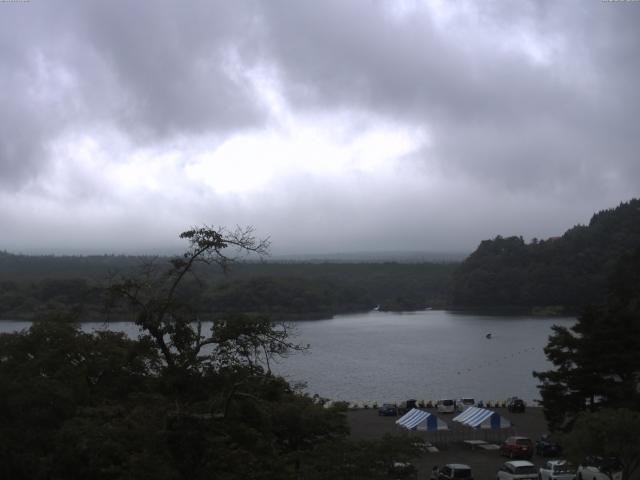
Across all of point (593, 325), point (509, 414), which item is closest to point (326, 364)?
point (509, 414)

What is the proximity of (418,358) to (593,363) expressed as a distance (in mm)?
24411

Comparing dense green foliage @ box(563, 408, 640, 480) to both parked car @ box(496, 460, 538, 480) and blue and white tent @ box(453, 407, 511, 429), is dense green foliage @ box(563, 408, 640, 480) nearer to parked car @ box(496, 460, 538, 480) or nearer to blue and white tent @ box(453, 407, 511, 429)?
parked car @ box(496, 460, 538, 480)

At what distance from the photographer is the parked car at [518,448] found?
14.5 meters

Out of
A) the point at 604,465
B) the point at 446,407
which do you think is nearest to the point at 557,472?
the point at 604,465

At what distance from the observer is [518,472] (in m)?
11.8

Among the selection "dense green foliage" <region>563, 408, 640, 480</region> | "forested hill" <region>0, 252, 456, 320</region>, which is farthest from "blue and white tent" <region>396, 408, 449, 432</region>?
"forested hill" <region>0, 252, 456, 320</region>

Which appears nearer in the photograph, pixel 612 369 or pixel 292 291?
pixel 612 369

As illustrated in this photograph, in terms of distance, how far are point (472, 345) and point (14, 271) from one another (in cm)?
6183

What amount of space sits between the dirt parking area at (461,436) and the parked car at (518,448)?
6.0 inches

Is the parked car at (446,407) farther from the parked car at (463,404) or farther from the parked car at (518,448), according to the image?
the parked car at (518,448)

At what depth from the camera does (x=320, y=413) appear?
35.1 ft

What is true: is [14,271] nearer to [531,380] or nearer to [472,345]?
[472,345]

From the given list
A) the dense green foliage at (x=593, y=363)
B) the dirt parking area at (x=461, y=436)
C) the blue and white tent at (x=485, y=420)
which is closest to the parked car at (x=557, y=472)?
the dirt parking area at (x=461, y=436)

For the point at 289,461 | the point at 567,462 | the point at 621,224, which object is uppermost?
the point at 621,224
